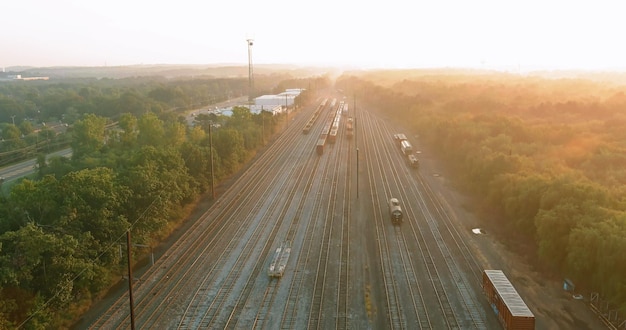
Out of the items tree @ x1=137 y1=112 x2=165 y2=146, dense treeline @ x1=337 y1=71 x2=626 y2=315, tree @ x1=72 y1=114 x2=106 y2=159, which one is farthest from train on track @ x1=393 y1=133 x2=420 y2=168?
tree @ x1=72 y1=114 x2=106 y2=159

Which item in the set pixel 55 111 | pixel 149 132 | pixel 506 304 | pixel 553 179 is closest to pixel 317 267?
pixel 506 304

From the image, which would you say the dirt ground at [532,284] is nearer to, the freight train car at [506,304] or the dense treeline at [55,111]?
the freight train car at [506,304]

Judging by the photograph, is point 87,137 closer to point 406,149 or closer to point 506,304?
point 406,149

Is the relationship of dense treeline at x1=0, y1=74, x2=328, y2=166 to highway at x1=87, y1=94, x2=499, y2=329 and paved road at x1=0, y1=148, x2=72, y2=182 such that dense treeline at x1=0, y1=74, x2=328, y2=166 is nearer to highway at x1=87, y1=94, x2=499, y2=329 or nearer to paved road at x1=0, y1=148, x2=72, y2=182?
paved road at x1=0, y1=148, x2=72, y2=182

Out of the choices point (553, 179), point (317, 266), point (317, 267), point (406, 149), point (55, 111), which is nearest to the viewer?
point (317, 267)

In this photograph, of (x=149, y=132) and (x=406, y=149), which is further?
(x=406, y=149)

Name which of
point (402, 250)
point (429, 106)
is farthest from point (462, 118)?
point (402, 250)
